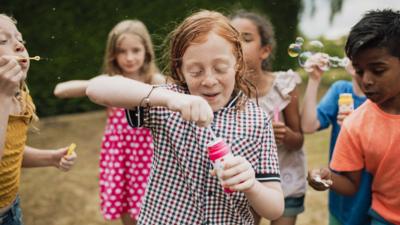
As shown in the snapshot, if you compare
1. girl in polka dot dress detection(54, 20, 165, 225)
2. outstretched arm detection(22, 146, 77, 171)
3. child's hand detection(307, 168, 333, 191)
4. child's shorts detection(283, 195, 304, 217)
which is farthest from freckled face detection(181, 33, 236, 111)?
girl in polka dot dress detection(54, 20, 165, 225)

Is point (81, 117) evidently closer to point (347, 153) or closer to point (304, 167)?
point (304, 167)

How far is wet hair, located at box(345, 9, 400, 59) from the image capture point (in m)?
2.05

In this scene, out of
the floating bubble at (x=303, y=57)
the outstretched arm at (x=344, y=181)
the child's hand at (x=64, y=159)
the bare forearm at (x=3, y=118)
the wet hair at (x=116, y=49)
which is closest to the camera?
the bare forearm at (x=3, y=118)

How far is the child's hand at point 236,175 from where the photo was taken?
1493mm

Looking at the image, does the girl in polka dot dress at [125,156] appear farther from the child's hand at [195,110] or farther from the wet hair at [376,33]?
the child's hand at [195,110]

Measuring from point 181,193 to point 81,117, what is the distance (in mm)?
6509

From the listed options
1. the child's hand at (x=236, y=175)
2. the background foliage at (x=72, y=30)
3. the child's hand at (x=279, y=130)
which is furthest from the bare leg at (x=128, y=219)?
the background foliage at (x=72, y=30)

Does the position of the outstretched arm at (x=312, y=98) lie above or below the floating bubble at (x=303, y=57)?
below

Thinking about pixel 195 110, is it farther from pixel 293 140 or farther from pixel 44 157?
pixel 293 140

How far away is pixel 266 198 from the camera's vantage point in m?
1.67

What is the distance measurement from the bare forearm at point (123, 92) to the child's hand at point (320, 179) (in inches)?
30.5

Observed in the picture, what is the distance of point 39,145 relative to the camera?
6727 millimetres

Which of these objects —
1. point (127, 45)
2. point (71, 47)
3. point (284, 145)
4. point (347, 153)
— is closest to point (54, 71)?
Answer: point (71, 47)

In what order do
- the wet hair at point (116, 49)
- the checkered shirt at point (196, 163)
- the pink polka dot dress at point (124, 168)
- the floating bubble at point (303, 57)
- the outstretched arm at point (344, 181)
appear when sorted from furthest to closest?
the wet hair at point (116, 49) → the pink polka dot dress at point (124, 168) → the floating bubble at point (303, 57) → the outstretched arm at point (344, 181) → the checkered shirt at point (196, 163)
